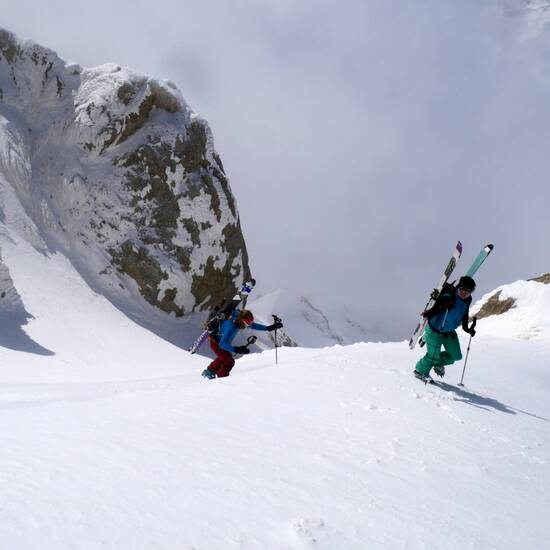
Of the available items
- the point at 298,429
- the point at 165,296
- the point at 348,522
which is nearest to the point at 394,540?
the point at 348,522

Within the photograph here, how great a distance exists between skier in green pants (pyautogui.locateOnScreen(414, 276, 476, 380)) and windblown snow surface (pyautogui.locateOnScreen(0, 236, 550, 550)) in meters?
0.64

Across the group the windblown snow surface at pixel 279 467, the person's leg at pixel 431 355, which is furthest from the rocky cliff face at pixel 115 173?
the person's leg at pixel 431 355

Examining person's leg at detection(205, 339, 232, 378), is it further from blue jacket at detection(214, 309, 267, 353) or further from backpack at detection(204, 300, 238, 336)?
backpack at detection(204, 300, 238, 336)

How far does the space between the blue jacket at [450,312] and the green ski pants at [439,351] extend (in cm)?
10

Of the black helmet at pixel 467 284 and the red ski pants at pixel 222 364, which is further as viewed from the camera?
the red ski pants at pixel 222 364

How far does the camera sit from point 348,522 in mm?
2318

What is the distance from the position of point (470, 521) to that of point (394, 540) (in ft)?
2.07

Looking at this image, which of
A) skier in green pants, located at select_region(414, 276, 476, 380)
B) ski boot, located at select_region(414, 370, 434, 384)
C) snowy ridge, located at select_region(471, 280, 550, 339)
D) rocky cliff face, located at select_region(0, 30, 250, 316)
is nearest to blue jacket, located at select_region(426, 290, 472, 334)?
skier in green pants, located at select_region(414, 276, 476, 380)

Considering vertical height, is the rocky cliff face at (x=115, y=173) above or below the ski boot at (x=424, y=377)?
above

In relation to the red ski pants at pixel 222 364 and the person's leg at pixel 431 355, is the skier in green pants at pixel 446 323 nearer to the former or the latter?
the person's leg at pixel 431 355

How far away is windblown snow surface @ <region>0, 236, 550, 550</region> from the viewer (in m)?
2.10

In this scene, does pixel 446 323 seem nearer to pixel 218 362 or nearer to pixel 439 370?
pixel 439 370

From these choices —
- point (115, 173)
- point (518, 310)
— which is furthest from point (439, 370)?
point (518, 310)

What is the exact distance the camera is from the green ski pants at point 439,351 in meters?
6.84
